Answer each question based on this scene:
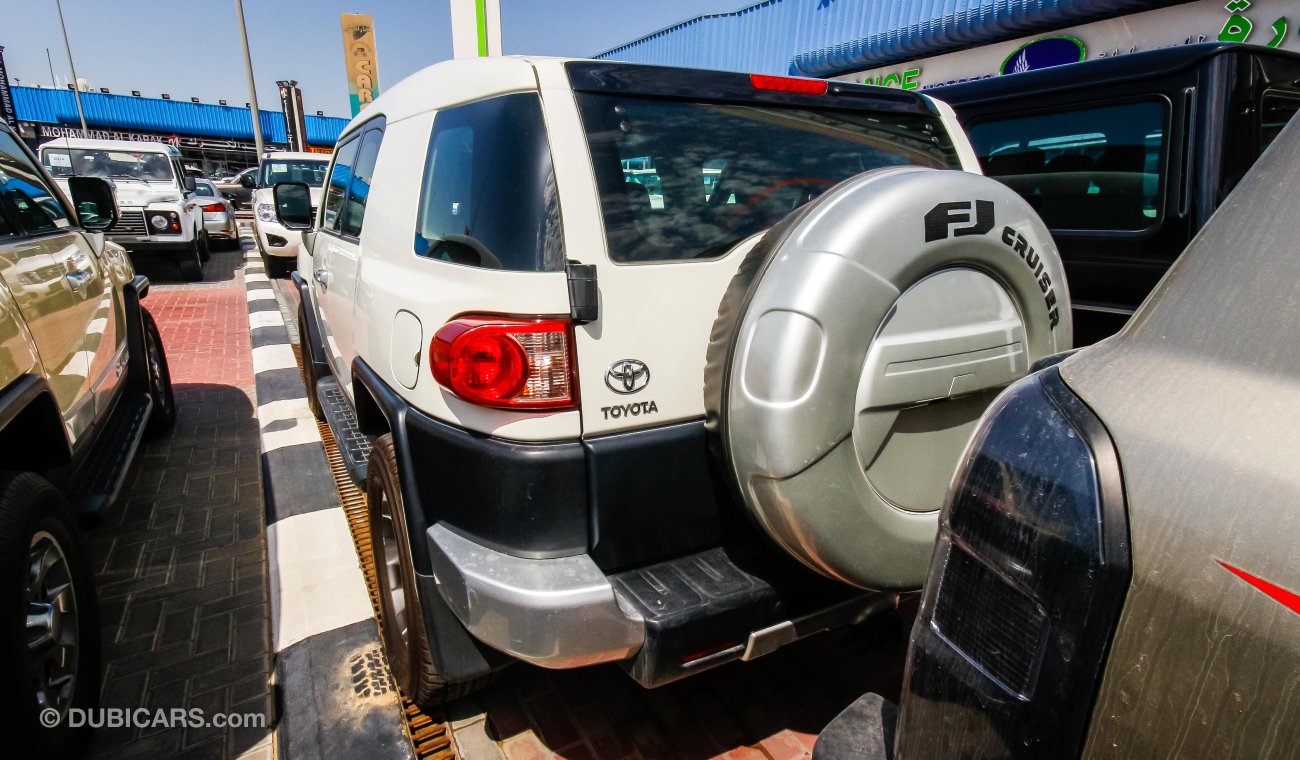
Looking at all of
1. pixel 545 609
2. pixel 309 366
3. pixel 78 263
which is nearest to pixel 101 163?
pixel 309 366

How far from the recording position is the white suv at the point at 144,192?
32.8 feet

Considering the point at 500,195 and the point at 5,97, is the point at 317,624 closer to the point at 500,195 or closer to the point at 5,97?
the point at 500,195

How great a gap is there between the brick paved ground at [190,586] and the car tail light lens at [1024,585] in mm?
2107

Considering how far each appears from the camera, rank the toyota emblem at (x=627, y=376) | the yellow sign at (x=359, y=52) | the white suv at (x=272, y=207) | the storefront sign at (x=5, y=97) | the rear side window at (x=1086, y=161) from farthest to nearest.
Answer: the storefront sign at (x=5, y=97), the yellow sign at (x=359, y=52), the white suv at (x=272, y=207), the rear side window at (x=1086, y=161), the toyota emblem at (x=627, y=376)

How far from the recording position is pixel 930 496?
5.83 ft

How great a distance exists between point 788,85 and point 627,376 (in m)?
1.09

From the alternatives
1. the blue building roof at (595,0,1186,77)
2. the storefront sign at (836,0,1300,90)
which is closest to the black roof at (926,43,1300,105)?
the storefront sign at (836,0,1300,90)

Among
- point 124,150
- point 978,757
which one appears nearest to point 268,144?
point 124,150

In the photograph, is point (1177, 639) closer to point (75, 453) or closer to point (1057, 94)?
point (75, 453)

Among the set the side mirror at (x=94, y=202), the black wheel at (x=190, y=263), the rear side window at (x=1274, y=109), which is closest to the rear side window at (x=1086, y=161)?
the rear side window at (x=1274, y=109)

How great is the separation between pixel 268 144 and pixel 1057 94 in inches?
1564

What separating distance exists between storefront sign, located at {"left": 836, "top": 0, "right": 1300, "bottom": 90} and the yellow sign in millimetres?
12600

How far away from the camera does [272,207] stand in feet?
32.8

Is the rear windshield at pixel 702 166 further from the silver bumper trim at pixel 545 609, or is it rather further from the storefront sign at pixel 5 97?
the storefront sign at pixel 5 97
